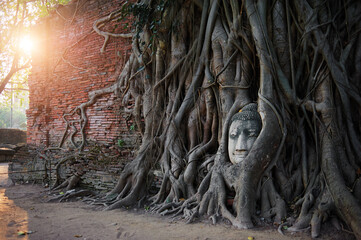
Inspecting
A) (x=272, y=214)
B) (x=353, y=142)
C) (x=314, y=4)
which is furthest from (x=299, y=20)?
(x=272, y=214)

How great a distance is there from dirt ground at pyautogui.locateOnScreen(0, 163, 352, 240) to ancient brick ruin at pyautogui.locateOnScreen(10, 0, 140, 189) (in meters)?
1.36

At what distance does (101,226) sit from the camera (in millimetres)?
3430

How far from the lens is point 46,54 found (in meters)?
7.56

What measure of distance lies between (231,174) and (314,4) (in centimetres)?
259

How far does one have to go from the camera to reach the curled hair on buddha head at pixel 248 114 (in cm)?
374

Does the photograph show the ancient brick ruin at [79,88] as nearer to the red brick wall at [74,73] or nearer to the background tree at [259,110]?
the red brick wall at [74,73]

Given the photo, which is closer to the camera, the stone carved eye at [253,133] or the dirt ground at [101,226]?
the dirt ground at [101,226]

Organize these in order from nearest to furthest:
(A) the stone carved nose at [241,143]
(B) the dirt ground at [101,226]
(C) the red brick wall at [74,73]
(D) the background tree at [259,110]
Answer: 1. (B) the dirt ground at [101,226]
2. (D) the background tree at [259,110]
3. (A) the stone carved nose at [241,143]
4. (C) the red brick wall at [74,73]

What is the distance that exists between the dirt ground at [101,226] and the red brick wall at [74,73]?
1.95m

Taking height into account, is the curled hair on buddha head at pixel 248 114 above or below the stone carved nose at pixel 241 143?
above

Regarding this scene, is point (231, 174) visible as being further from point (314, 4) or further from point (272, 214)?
point (314, 4)

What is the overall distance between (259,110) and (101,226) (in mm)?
2566

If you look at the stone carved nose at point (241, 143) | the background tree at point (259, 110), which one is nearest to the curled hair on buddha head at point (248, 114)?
the background tree at point (259, 110)

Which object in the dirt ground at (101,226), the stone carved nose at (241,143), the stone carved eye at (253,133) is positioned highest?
the stone carved eye at (253,133)
